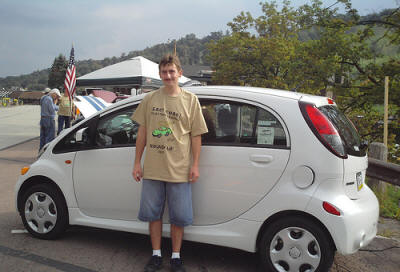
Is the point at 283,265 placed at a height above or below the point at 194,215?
below

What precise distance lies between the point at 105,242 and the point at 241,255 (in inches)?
57.6

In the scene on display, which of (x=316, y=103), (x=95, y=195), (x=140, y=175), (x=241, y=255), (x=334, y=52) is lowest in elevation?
(x=241, y=255)

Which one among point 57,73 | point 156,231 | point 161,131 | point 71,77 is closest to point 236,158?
point 161,131

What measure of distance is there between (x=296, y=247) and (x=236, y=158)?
2.84 feet

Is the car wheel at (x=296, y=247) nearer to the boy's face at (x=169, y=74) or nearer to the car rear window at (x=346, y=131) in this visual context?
the car rear window at (x=346, y=131)

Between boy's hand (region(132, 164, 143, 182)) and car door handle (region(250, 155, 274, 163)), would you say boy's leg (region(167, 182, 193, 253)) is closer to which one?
boy's hand (region(132, 164, 143, 182))

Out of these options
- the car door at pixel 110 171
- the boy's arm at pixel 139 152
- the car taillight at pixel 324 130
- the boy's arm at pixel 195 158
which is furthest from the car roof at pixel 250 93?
the car door at pixel 110 171

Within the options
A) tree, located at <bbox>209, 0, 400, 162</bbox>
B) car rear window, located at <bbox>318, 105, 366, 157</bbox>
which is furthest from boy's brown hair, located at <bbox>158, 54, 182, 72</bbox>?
tree, located at <bbox>209, 0, 400, 162</bbox>

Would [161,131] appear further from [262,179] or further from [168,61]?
[262,179]

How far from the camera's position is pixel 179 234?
337 cm

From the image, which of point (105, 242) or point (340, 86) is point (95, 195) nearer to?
point (105, 242)

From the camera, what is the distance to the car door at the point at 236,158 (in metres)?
3.20

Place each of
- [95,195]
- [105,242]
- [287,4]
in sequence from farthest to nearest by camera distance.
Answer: [287,4] → [105,242] → [95,195]

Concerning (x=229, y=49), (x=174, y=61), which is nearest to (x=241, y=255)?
(x=174, y=61)
